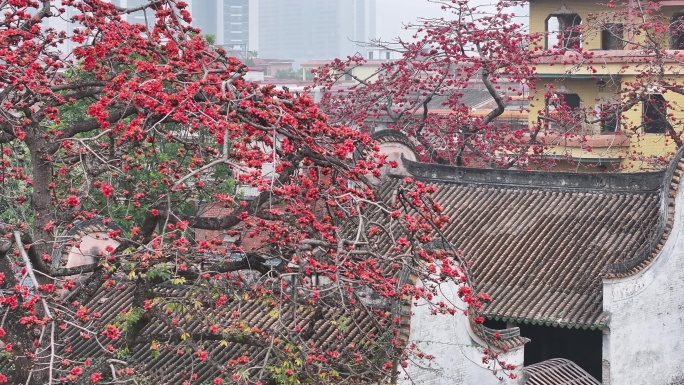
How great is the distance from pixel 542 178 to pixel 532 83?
750 cm

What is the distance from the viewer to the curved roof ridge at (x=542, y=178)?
2255 centimetres

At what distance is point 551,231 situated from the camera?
22406mm

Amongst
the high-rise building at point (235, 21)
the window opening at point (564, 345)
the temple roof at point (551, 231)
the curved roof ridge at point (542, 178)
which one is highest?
the high-rise building at point (235, 21)

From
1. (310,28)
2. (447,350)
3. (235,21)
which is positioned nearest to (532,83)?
(447,350)

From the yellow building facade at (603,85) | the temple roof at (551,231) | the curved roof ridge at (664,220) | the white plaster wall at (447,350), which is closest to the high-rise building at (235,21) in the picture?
the yellow building facade at (603,85)

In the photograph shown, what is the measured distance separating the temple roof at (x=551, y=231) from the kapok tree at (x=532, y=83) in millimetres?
2971

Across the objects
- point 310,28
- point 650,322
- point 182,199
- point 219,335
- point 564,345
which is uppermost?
point 310,28

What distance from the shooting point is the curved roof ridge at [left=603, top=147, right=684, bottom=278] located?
20062 millimetres

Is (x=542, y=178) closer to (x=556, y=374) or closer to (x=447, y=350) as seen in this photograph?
(x=556, y=374)

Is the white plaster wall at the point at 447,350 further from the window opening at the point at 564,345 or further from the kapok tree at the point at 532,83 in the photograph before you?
the kapok tree at the point at 532,83

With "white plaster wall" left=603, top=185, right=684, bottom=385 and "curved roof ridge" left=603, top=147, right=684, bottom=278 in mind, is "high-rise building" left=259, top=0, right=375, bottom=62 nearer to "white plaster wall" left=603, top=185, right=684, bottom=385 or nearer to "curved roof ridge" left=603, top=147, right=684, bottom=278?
"curved roof ridge" left=603, top=147, right=684, bottom=278

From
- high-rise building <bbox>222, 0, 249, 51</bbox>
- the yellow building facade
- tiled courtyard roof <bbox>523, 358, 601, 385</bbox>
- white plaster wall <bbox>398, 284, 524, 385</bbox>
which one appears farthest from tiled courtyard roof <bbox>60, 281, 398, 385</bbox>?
high-rise building <bbox>222, 0, 249, 51</bbox>

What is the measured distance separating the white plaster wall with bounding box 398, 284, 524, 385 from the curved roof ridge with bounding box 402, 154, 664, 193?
629cm

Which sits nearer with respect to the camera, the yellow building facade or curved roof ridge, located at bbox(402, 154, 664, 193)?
curved roof ridge, located at bbox(402, 154, 664, 193)
